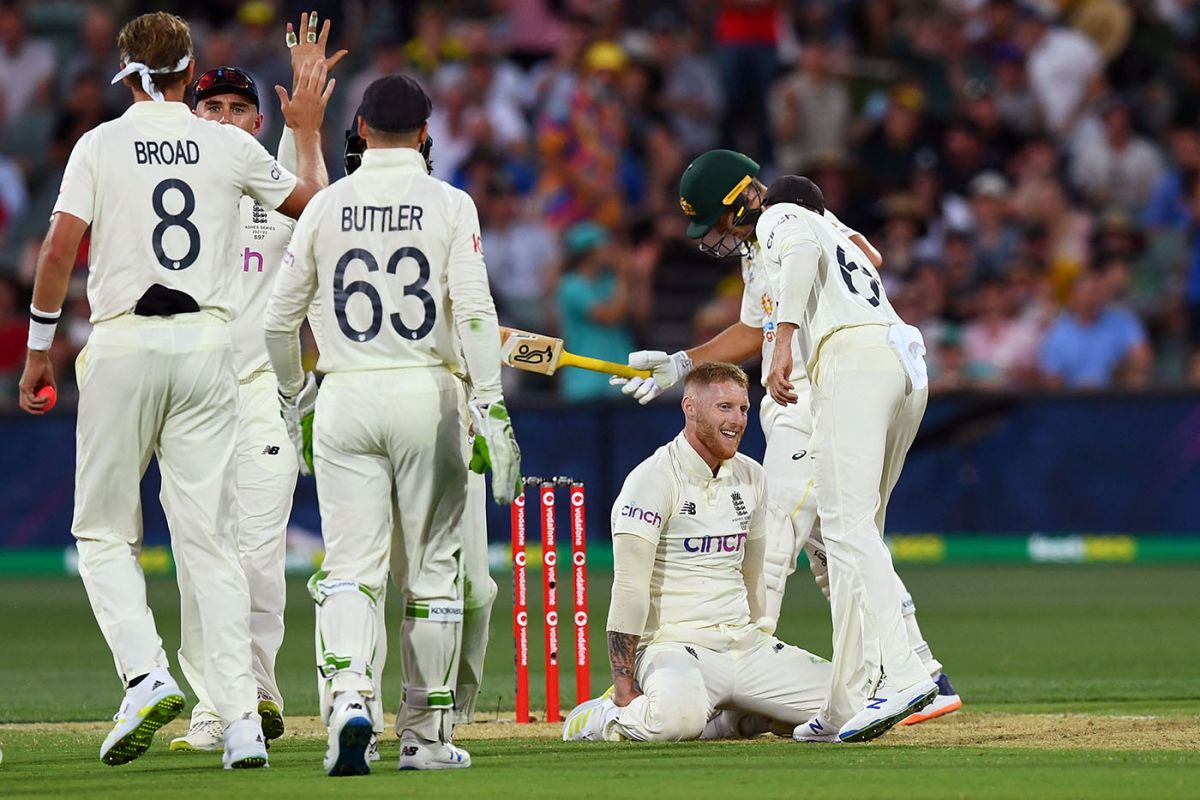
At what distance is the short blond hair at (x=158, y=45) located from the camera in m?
6.73

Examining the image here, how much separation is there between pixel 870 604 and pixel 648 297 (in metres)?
10.3

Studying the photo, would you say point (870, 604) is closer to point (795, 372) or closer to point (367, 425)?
point (795, 372)

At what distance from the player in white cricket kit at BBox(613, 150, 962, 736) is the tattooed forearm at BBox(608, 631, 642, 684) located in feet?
3.07

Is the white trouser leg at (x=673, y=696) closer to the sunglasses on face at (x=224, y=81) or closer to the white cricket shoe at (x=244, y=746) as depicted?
the white cricket shoe at (x=244, y=746)

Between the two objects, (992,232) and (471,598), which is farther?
(992,232)

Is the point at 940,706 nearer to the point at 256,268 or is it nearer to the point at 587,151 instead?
the point at 256,268

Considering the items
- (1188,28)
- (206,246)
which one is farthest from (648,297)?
(206,246)

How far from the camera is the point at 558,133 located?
18.3m

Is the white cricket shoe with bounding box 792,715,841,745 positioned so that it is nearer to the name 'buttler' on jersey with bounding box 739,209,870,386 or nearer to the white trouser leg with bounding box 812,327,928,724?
the white trouser leg with bounding box 812,327,928,724

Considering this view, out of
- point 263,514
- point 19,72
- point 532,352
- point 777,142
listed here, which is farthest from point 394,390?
point 19,72

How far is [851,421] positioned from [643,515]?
0.92 meters

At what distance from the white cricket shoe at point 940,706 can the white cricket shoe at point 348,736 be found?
281cm

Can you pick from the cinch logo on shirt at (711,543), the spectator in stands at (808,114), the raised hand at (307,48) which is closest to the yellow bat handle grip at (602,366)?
the cinch logo on shirt at (711,543)

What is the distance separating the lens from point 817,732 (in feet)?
25.5
